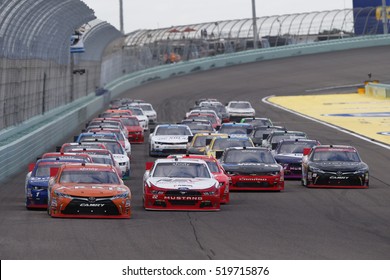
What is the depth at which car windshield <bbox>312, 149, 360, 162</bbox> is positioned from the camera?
1240 inches

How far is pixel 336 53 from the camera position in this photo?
360ft

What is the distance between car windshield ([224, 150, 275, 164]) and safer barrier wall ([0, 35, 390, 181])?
5.87 metres

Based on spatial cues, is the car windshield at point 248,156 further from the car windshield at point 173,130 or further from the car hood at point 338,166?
the car windshield at point 173,130

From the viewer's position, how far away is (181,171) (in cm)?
Result: 2588

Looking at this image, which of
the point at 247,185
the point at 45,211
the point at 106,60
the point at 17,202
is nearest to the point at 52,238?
the point at 45,211

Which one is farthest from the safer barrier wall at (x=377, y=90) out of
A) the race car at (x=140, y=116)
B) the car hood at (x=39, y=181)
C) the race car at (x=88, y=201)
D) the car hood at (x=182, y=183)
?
the race car at (x=88, y=201)

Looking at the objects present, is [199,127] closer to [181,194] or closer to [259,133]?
[259,133]

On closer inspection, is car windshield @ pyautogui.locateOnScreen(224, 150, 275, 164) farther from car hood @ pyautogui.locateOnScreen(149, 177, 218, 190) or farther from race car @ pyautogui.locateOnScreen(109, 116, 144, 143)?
race car @ pyautogui.locateOnScreen(109, 116, 144, 143)

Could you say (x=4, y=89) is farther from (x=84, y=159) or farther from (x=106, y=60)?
(x=106, y=60)

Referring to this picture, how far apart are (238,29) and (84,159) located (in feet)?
270

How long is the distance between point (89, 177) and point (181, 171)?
2.50m

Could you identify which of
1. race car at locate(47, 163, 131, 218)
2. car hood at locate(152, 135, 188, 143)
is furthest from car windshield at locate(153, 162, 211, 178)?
car hood at locate(152, 135, 188, 143)

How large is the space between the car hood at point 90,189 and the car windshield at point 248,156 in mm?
7489

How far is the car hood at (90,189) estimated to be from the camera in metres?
22.8
